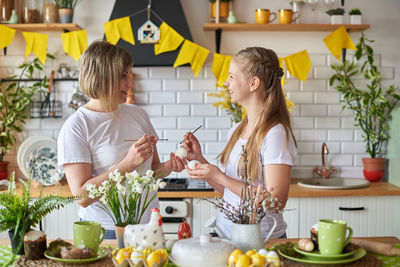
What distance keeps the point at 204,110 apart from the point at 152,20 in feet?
2.74

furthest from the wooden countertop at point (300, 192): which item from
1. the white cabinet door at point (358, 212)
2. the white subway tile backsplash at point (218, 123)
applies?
the white subway tile backsplash at point (218, 123)

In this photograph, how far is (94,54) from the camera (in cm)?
226

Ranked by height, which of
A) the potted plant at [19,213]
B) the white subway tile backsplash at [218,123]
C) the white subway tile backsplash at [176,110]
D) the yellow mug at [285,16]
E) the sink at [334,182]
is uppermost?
the yellow mug at [285,16]

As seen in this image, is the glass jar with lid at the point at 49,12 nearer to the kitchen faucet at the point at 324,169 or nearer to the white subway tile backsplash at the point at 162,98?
the white subway tile backsplash at the point at 162,98

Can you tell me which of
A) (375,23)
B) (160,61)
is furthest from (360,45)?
(160,61)

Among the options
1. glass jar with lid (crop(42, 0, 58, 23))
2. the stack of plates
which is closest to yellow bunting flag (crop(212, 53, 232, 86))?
glass jar with lid (crop(42, 0, 58, 23))

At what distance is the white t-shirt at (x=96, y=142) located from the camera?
2211 millimetres

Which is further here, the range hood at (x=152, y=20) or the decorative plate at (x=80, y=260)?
the range hood at (x=152, y=20)

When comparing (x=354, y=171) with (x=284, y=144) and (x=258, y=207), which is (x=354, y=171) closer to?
(x=284, y=144)

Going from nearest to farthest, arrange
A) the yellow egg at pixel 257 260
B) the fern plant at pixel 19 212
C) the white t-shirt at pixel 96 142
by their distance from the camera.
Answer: the yellow egg at pixel 257 260 < the fern plant at pixel 19 212 < the white t-shirt at pixel 96 142

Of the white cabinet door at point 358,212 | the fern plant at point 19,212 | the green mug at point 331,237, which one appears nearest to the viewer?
the green mug at point 331,237

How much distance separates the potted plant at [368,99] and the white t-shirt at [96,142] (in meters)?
2.21

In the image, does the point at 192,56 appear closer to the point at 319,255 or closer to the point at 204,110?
the point at 204,110

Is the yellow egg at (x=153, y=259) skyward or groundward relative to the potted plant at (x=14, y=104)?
groundward
